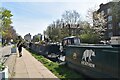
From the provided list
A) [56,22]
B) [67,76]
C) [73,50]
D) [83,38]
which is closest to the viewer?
[67,76]

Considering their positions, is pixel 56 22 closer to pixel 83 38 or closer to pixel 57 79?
pixel 83 38

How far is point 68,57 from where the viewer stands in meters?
16.2

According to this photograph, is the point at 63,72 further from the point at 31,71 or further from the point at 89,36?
the point at 89,36

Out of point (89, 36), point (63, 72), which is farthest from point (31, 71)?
point (89, 36)

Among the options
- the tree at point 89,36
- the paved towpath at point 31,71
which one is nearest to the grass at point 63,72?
the paved towpath at point 31,71

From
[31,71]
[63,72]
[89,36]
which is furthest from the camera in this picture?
[89,36]

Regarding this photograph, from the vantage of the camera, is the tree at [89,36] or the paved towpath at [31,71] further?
the tree at [89,36]

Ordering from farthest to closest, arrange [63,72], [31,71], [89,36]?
[89,36], [31,71], [63,72]

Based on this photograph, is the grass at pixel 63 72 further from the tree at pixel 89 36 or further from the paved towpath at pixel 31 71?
the tree at pixel 89 36

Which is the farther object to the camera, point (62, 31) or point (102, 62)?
point (62, 31)

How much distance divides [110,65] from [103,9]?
281 ft

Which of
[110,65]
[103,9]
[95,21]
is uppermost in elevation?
[103,9]

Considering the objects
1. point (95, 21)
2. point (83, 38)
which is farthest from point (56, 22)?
point (83, 38)

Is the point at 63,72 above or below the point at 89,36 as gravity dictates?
below
